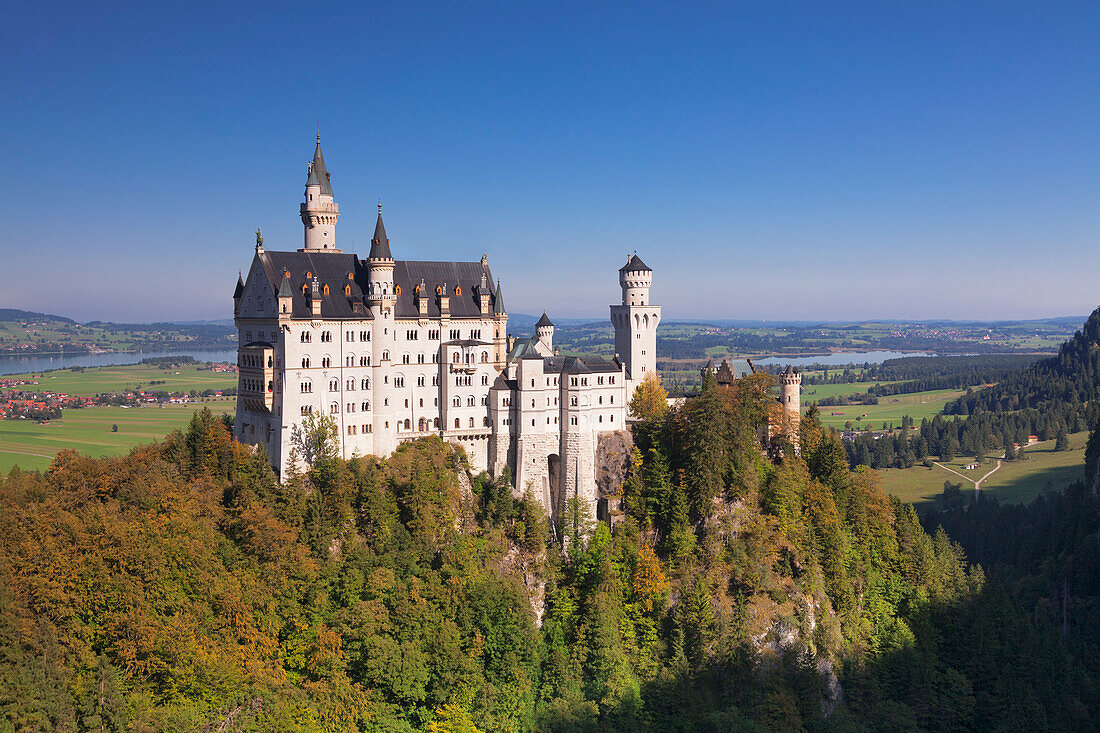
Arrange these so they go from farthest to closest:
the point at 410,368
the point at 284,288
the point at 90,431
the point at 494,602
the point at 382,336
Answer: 1. the point at 90,431
2. the point at 410,368
3. the point at 382,336
4. the point at 284,288
5. the point at 494,602

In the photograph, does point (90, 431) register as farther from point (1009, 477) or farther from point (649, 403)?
point (1009, 477)

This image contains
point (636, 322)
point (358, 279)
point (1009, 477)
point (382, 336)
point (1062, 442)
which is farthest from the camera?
point (1062, 442)

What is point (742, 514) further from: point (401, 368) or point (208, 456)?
point (208, 456)

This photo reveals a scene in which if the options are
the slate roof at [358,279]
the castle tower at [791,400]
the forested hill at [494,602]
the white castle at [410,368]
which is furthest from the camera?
the castle tower at [791,400]

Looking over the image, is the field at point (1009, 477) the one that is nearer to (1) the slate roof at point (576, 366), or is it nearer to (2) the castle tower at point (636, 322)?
(2) the castle tower at point (636, 322)

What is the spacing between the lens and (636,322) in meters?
77.8

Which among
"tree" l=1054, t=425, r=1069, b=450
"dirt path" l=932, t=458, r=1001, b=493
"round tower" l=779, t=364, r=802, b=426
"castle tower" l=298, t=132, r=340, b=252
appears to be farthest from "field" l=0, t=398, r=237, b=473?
"tree" l=1054, t=425, r=1069, b=450

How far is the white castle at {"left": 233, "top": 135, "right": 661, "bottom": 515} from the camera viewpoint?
6300 centimetres

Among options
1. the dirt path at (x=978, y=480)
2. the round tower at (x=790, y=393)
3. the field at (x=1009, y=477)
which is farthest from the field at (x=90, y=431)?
the dirt path at (x=978, y=480)

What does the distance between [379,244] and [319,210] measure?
28.2 ft

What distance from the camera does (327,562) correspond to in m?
58.3

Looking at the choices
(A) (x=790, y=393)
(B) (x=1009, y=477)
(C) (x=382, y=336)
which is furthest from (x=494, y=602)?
(B) (x=1009, y=477)

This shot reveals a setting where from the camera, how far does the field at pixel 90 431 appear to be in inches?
4798

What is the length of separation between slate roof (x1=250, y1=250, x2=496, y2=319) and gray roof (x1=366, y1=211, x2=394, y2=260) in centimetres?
169
